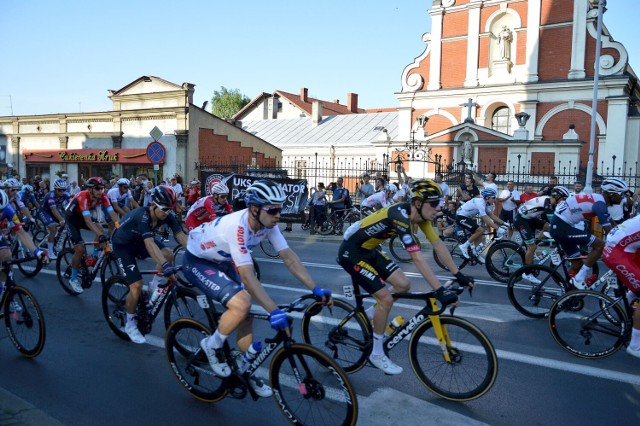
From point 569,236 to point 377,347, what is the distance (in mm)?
4025

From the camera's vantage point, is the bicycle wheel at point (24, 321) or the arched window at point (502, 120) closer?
the bicycle wheel at point (24, 321)

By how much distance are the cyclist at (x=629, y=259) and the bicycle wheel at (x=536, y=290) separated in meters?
1.46

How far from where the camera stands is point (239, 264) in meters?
4.32

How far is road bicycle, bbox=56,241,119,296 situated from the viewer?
838 centimetres

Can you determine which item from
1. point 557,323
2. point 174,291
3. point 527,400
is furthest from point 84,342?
point 557,323

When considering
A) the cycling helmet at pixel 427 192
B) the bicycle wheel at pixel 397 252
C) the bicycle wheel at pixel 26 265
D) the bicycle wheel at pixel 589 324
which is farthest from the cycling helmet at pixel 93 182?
the bicycle wheel at pixel 589 324

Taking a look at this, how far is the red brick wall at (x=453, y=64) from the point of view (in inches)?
1384

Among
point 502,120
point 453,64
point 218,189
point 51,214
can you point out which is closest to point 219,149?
point 453,64

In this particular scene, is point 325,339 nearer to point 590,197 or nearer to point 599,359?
point 599,359

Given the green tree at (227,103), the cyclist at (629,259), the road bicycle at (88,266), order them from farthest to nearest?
the green tree at (227,103) < the road bicycle at (88,266) < the cyclist at (629,259)

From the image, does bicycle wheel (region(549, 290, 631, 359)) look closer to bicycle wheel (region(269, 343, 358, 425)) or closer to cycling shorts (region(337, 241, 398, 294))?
cycling shorts (region(337, 241, 398, 294))

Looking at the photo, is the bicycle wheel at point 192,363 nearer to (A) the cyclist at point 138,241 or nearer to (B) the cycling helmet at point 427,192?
(A) the cyclist at point 138,241

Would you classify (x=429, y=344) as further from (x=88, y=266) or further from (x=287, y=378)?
(x=88, y=266)

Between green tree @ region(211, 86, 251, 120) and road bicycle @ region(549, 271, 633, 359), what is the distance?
7752 cm
